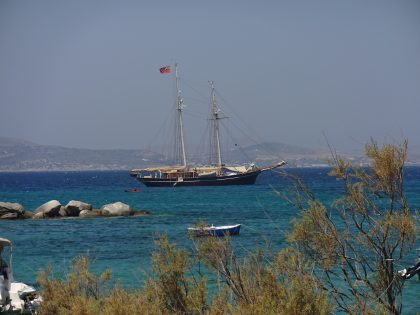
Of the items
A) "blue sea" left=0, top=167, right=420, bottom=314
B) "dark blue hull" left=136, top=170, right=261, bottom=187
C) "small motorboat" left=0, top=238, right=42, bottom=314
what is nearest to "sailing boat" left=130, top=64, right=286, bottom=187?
"dark blue hull" left=136, top=170, right=261, bottom=187

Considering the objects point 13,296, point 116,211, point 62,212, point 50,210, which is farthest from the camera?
point 116,211

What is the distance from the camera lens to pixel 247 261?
14.1m

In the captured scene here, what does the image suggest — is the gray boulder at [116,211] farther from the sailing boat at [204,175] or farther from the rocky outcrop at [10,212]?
the sailing boat at [204,175]

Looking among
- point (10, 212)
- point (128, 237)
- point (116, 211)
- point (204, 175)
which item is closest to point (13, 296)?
point (128, 237)

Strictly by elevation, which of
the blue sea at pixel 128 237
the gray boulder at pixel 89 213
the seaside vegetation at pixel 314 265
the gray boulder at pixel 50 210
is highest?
the seaside vegetation at pixel 314 265

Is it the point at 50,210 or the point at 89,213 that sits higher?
the point at 50,210

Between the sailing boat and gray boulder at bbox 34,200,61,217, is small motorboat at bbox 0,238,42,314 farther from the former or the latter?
A: the sailing boat

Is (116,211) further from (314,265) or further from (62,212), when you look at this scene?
(314,265)

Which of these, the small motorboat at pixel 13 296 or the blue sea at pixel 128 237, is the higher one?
the small motorboat at pixel 13 296

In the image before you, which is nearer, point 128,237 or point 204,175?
point 128,237

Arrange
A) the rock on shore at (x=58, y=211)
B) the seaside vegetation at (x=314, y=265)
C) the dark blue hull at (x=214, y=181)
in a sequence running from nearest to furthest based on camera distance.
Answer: the seaside vegetation at (x=314, y=265) → the rock on shore at (x=58, y=211) → the dark blue hull at (x=214, y=181)

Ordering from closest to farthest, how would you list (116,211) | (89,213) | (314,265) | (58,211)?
(314,265) → (58,211) → (89,213) → (116,211)

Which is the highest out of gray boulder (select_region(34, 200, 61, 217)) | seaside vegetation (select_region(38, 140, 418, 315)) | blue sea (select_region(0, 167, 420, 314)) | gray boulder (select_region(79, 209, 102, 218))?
seaside vegetation (select_region(38, 140, 418, 315))

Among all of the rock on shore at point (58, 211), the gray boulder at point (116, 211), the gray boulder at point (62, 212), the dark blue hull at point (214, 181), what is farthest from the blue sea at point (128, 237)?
the dark blue hull at point (214, 181)
